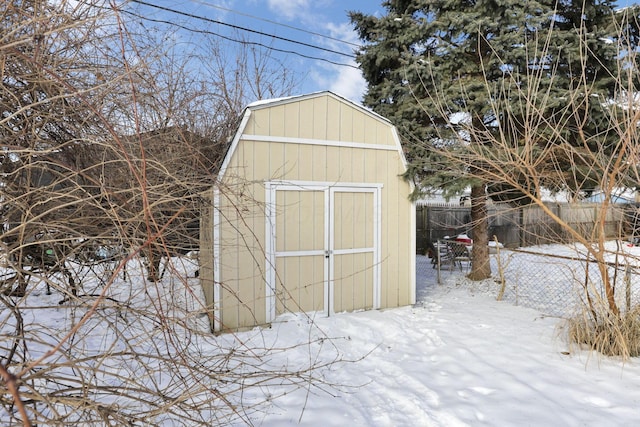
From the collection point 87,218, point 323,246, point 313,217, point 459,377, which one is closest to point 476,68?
point 313,217

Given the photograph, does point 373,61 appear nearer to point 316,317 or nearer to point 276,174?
point 276,174

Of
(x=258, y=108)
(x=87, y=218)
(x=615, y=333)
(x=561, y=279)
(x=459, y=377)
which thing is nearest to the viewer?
(x=87, y=218)

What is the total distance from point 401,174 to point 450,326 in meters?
2.27

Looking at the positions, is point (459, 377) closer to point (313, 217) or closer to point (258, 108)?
point (313, 217)

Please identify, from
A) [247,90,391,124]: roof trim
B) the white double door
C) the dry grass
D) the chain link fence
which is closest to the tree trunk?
the chain link fence

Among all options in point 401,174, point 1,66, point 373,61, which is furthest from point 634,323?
point 373,61

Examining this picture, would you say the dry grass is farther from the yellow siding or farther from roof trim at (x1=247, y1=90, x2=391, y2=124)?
roof trim at (x1=247, y1=90, x2=391, y2=124)

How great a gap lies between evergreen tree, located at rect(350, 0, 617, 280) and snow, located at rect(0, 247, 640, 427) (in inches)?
84.6

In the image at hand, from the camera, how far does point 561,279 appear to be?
268 inches

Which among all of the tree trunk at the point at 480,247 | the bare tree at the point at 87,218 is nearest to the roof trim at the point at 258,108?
the bare tree at the point at 87,218

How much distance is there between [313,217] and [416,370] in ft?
7.48

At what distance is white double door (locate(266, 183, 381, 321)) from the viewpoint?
4609mm

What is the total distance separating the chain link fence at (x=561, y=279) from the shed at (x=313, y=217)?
1915 mm

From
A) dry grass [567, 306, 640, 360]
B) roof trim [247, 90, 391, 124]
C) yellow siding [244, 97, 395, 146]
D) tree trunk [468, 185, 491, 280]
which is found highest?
roof trim [247, 90, 391, 124]
